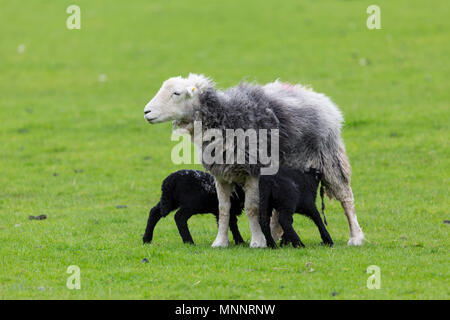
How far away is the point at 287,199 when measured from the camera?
915 centimetres

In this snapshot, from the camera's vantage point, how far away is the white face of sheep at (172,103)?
9086mm

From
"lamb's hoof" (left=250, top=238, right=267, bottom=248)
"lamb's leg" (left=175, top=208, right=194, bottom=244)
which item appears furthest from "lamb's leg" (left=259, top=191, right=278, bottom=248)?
"lamb's leg" (left=175, top=208, right=194, bottom=244)

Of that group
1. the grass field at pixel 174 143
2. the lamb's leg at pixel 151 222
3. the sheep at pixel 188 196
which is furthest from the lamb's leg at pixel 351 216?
the lamb's leg at pixel 151 222

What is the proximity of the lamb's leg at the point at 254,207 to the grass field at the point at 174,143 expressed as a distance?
250 millimetres

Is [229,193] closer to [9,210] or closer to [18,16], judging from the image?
[9,210]

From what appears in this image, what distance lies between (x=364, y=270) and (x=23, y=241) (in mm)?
5040

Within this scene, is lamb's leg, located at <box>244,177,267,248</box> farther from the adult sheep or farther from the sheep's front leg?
the sheep's front leg

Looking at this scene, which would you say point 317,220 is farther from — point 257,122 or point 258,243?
point 257,122

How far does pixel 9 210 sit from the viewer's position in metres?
12.8

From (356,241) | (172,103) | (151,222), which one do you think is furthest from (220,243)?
(172,103)

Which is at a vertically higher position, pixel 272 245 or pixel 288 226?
pixel 288 226

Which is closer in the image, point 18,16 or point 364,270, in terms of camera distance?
point 364,270

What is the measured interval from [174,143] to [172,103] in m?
8.80

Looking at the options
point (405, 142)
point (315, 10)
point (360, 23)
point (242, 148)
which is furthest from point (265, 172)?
point (315, 10)
